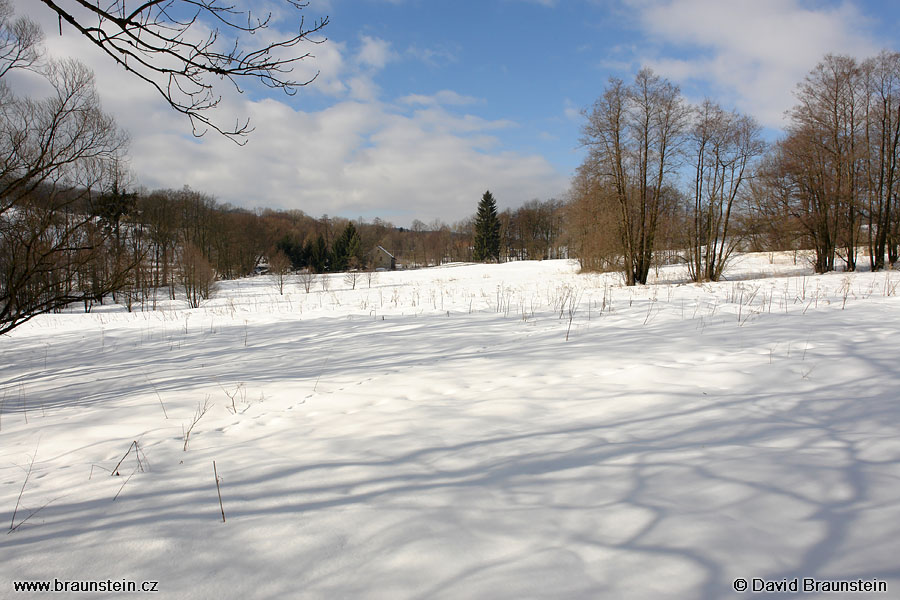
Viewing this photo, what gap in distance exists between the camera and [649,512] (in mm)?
1890

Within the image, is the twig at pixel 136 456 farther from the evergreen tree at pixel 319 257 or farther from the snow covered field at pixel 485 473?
the evergreen tree at pixel 319 257

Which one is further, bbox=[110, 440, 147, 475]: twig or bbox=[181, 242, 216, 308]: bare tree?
bbox=[181, 242, 216, 308]: bare tree

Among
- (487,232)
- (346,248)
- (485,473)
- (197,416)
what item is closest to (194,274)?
(197,416)

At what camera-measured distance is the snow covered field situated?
5.24 feet

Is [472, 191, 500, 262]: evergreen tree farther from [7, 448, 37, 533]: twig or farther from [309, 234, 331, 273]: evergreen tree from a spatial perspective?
[7, 448, 37, 533]: twig

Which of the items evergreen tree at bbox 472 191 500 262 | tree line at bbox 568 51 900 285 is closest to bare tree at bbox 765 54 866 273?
tree line at bbox 568 51 900 285

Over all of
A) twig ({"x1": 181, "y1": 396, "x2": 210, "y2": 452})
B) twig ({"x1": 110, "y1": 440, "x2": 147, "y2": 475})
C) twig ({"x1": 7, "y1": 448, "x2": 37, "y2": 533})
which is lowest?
twig ({"x1": 7, "y1": 448, "x2": 37, "y2": 533})

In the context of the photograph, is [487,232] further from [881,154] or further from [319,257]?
[881,154]

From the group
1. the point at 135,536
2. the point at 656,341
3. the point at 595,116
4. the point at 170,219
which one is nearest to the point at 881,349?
the point at 656,341

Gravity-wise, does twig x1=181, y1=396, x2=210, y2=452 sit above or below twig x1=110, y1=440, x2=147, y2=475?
above

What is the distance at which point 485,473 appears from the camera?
229cm

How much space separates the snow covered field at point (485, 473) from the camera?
1.60 metres

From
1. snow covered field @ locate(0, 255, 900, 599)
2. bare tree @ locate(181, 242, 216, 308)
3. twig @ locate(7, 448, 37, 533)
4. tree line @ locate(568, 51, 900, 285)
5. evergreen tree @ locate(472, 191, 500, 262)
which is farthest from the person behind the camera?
evergreen tree @ locate(472, 191, 500, 262)

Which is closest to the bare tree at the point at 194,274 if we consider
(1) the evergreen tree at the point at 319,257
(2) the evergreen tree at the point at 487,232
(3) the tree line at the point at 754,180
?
(3) the tree line at the point at 754,180
